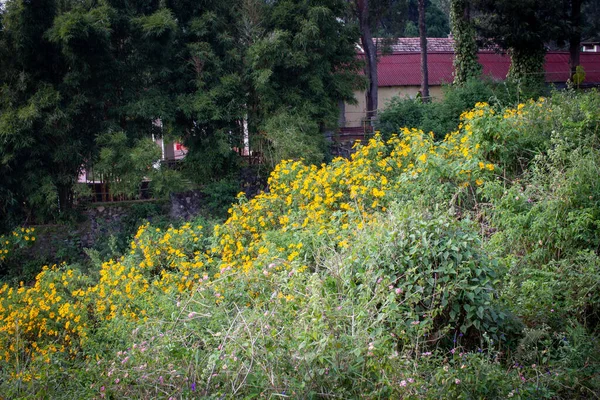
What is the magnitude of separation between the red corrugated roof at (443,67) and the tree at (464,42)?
4.70m

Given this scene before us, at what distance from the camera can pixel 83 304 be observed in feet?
24.2

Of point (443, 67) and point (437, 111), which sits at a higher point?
point (443, 67)

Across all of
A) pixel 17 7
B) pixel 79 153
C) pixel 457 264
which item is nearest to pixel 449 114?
pixel 79 153

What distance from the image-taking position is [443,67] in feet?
88.8

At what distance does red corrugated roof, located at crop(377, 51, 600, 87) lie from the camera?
2550cm

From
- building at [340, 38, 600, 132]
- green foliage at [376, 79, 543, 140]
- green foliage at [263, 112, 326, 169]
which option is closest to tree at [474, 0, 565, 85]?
green foliage at [376, 79, 543, 140]

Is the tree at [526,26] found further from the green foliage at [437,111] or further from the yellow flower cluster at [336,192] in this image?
the yellow flower cluster at [336,192]

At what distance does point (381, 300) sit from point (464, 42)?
17385 millimetres

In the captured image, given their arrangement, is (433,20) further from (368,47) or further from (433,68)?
(368,47)

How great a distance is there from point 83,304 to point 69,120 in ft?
19.5

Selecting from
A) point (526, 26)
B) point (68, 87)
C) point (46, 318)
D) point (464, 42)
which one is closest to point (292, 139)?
point (68, 87)

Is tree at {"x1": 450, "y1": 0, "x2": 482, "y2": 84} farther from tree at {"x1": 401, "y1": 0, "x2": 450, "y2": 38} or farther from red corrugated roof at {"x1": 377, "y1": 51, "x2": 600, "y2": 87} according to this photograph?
tree at {"x1": 401, "y1": 0, "x2": 450, "y2": 38}

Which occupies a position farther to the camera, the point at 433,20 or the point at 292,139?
the point at 433,20

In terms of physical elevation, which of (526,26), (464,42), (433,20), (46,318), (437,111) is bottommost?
(46,318)
